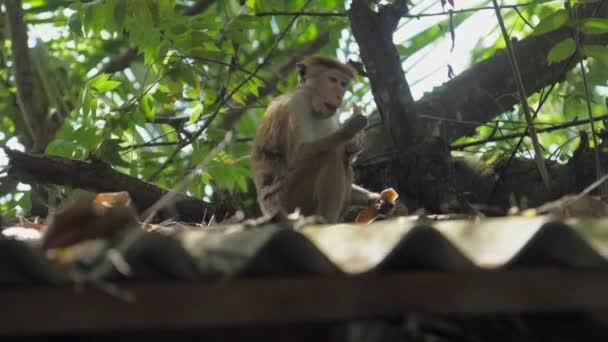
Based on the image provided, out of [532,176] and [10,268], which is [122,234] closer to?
[10,268]

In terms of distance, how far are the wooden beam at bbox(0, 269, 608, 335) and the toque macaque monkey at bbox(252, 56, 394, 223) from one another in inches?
160

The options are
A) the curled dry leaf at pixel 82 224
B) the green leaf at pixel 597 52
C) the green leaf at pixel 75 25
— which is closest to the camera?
the curled dry leaf at pixel 82 224

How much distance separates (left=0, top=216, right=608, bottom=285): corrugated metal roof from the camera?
2.54 meters

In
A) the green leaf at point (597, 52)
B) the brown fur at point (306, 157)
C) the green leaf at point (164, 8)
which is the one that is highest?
the green leaf at point (164, 8)

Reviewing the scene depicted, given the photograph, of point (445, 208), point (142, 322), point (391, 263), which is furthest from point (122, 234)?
point (445, 208)

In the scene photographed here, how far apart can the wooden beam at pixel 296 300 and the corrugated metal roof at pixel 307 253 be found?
34mm

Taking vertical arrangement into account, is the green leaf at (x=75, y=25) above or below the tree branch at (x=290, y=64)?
below

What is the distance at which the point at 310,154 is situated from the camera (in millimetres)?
7145

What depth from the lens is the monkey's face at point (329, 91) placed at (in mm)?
7645

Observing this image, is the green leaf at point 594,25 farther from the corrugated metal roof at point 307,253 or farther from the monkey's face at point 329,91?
the corrugated metal roof at point 307,253

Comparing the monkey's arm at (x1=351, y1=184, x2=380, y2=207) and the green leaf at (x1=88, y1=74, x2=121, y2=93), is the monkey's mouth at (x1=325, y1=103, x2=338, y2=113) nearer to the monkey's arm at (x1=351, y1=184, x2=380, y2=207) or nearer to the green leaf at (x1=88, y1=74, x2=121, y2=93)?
the monkey's arm at (x1=351, y1=184, x2=380, y2=207)

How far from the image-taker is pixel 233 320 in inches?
102

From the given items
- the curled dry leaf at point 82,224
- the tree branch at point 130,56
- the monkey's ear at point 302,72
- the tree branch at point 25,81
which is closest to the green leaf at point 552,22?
the monkey's ear at point 302,72

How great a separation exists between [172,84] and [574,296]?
18.1 ft
